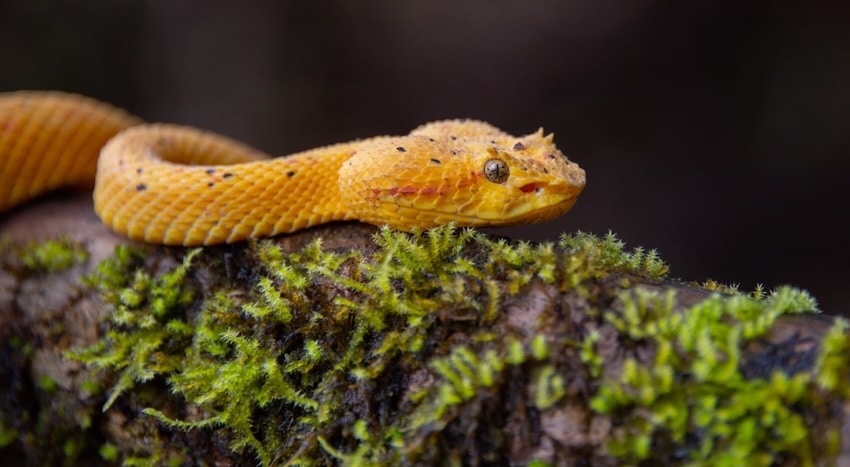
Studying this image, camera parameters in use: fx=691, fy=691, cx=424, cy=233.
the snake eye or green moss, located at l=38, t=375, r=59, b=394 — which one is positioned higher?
the snake eye

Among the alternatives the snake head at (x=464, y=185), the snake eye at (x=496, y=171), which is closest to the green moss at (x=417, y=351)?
the snake head at (x=464, y=185)

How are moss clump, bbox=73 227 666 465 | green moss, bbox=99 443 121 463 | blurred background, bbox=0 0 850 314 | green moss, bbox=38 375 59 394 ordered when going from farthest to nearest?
blurred background, bbox=0 0 850 314 → green moss, bbox=38 375 59 394 → green moss, bbox=99 443 121 463 → moss clump, bbox=73 227 666 465

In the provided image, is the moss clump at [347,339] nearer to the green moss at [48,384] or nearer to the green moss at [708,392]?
the green moss at [708,392]

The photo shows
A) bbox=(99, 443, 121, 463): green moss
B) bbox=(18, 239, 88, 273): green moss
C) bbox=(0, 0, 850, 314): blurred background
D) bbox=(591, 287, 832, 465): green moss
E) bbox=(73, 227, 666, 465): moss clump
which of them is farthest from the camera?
bbox=(0, 0, 850, 314): blurred background

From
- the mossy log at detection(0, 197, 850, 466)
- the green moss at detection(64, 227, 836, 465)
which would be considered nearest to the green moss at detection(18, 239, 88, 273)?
the mossy log at detection(0, 197, 850, 466)

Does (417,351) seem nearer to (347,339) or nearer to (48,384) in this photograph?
(347,339)

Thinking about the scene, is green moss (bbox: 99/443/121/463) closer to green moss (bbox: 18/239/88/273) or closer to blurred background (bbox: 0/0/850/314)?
green moss (bbox: 18/239/88/273)

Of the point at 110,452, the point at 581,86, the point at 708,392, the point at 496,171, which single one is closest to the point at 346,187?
the point at 496,171

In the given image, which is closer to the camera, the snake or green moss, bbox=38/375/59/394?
the snake
